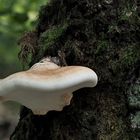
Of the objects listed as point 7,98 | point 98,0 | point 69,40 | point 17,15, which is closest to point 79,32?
point 69,40

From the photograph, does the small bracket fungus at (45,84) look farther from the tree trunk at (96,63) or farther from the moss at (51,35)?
the moss at (51,35)

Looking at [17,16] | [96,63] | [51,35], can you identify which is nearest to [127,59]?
[96,63]

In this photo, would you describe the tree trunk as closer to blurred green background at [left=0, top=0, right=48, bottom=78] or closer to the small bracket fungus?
the small bracket fungus

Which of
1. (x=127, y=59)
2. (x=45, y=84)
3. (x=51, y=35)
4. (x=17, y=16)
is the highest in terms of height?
(x=17, y=16)

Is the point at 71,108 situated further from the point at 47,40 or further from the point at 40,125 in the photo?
the point at 47,40

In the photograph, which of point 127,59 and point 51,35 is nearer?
point 127,59

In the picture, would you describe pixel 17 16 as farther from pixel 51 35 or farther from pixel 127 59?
pixel 127 59
